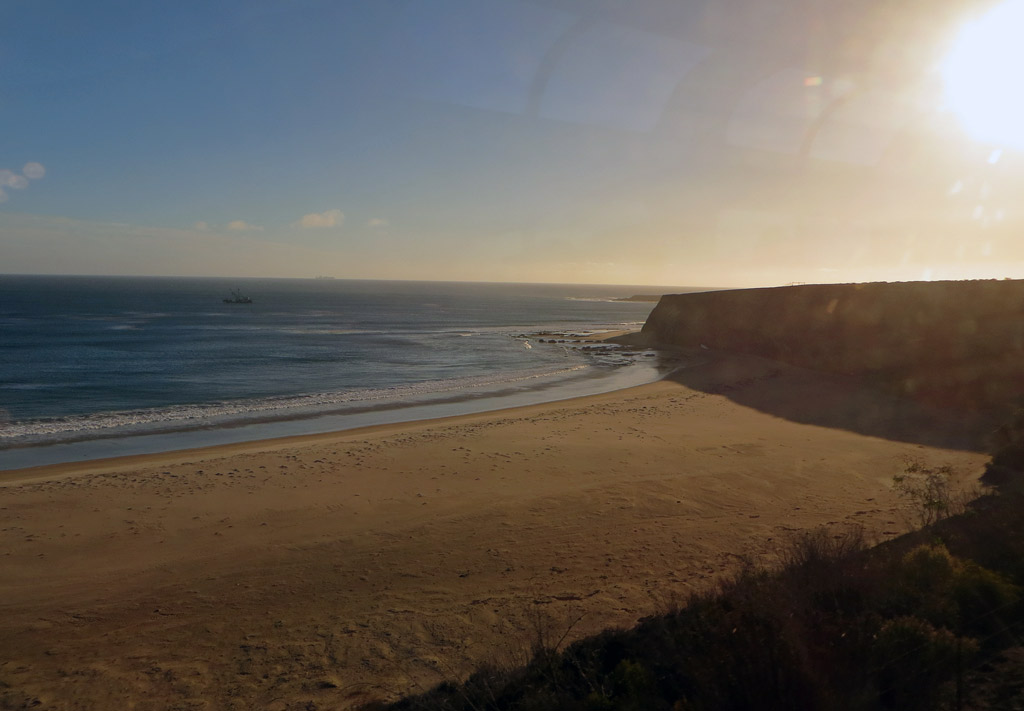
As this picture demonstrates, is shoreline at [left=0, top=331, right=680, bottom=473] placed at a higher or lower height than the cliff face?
lower

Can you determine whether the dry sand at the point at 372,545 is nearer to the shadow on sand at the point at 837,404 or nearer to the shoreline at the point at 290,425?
the shadow on sand at the point at 837,404

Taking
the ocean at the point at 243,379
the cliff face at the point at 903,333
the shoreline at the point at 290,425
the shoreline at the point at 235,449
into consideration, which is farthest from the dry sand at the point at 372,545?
the cliff face at the point at 903,333

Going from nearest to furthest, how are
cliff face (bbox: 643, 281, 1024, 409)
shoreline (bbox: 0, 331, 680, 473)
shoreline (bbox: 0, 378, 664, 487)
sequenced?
1. shoreline (bbox: 0, 378, 664, 487)
2. shoreline (bbox: 0, 331, 680, 473)
3. cliff face (bbox: 643, 281, 1024, 409)

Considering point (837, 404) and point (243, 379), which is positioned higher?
point (837, 404)

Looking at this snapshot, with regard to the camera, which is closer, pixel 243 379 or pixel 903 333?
pixel 903 333

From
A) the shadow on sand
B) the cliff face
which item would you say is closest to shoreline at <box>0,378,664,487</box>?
the shadow on sand

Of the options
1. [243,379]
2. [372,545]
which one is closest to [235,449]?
[372,545]

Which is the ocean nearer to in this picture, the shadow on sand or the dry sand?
the dry sand

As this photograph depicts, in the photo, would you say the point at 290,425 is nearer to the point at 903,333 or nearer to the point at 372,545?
the point at 372,545
